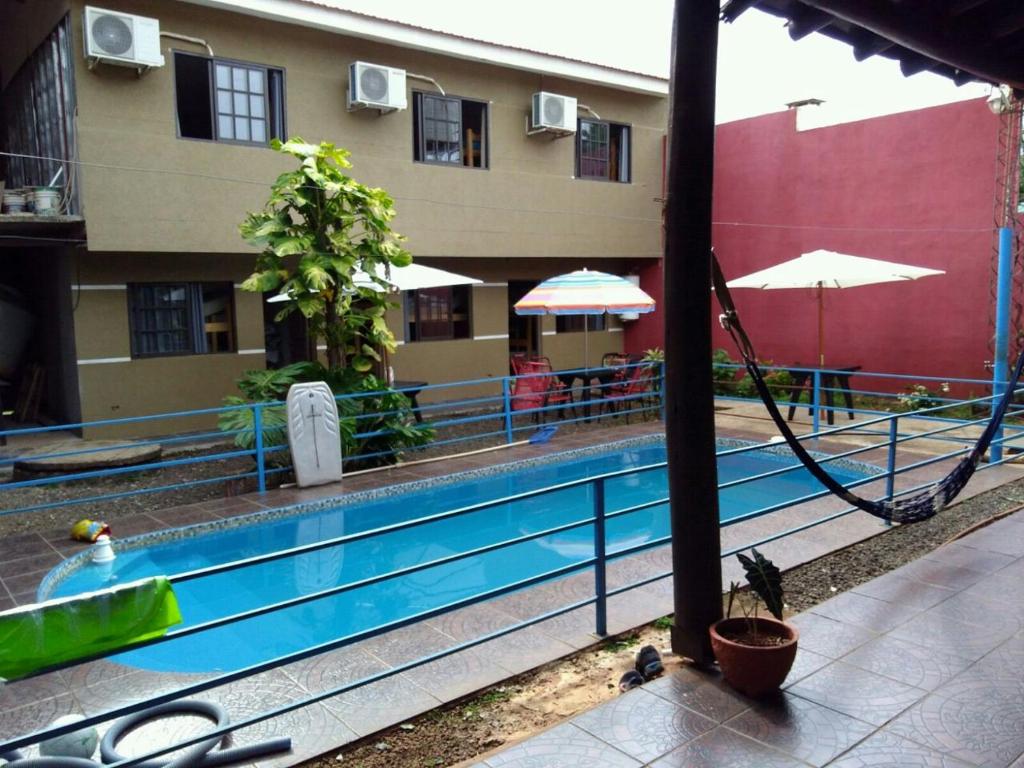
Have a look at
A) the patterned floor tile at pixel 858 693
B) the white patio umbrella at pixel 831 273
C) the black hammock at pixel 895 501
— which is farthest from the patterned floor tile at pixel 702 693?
the white patio umbrella at pixel 831 273

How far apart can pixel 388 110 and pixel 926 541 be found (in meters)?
8.79

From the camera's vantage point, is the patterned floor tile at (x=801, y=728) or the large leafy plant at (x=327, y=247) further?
the large leafy plant at (x=327, y=247)

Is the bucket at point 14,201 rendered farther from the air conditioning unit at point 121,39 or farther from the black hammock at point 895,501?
the black hammock at point 895,501

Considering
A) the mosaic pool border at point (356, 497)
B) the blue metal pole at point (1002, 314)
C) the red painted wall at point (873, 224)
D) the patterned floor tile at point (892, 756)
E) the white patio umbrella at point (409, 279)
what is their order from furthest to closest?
the red painted wall at point (873, 224), the white patio umbrella at point (409, 279), the blue metal pole at point (1002, 314), the mosaic pool border at point (356, 497), the patterned floor tile at point (892, 756)

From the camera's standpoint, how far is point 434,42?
11570mm

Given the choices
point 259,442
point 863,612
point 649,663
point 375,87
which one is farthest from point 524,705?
point 375,87

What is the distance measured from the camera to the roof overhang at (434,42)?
1003 cm

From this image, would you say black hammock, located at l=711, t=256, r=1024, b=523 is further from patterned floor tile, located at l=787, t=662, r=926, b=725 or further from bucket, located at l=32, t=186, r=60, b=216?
bucket, located at l=32, t=186, r=60, b=216

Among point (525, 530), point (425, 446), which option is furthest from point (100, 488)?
point (525, 530)

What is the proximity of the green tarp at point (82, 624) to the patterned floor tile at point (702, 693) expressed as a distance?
2091mm

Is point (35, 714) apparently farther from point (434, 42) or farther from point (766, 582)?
point (434, 42)

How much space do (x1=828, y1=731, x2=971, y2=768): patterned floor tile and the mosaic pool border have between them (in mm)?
1887

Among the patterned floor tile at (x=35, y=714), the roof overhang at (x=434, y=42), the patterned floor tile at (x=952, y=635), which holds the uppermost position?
the roof overhang at (x=434, y=42)

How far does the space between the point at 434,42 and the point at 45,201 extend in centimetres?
560
